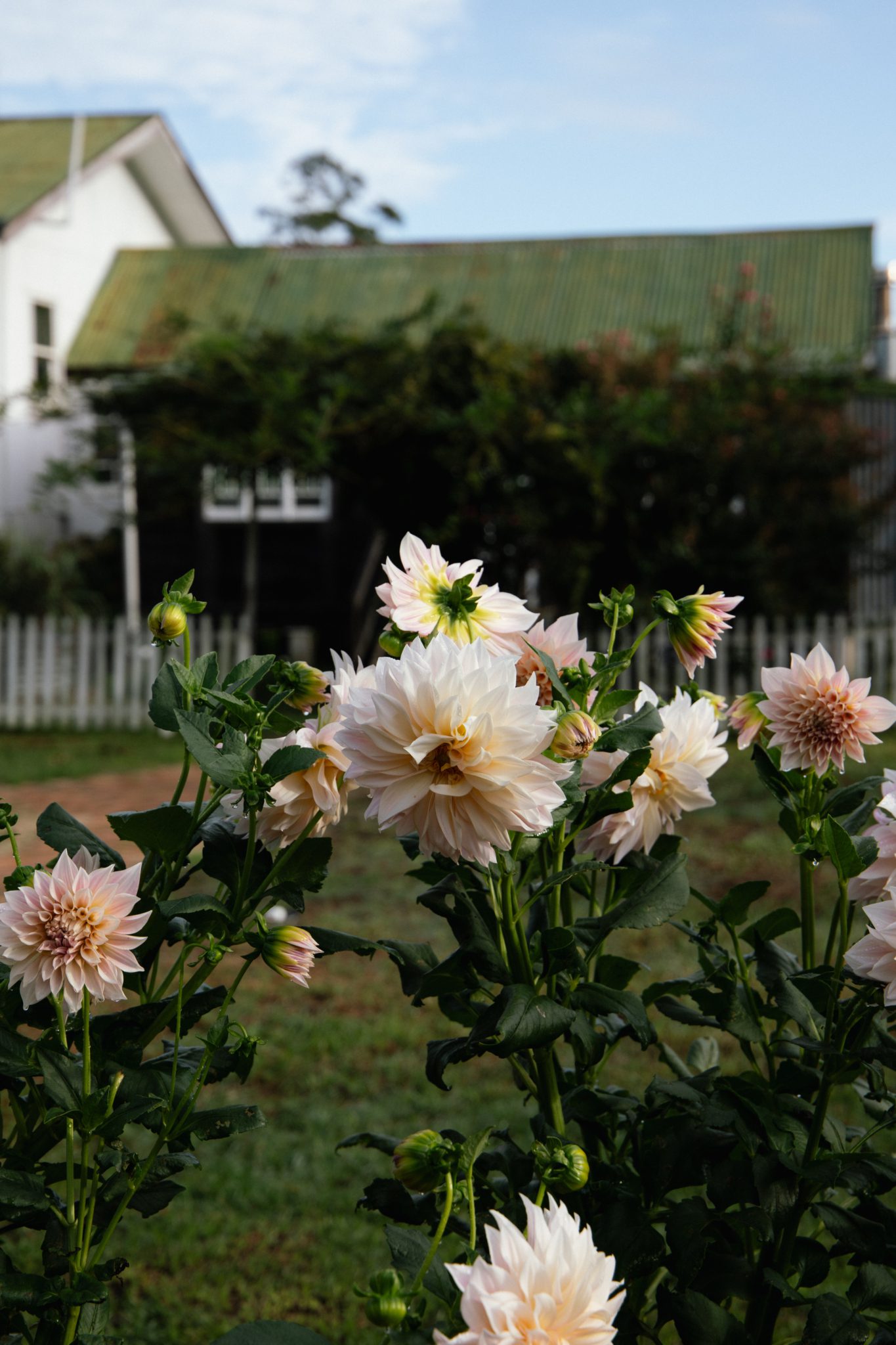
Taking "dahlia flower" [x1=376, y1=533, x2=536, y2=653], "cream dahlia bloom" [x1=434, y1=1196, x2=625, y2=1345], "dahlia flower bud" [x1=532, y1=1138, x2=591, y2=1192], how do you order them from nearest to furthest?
1. "cream dahlia bloom" [x1=434, y1=1196, x2=625, y2=1345]
2. "dahlia flower bud" [x1=532, y1=1138, x2=591, y2=1192]
3. "dahlia flower" [x1=376, y1=533, x2=536, y2=653]

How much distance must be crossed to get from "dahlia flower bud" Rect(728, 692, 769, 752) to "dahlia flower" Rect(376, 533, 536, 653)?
0.32m

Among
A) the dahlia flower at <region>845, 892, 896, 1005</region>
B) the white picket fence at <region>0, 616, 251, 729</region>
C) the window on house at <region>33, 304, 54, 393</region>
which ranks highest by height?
the window on house at <region>33, 304, 54, 393</region>

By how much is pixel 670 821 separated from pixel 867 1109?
→ 458mm

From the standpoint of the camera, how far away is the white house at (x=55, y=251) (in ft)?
52.9

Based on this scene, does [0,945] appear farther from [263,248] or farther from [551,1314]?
[263,248]

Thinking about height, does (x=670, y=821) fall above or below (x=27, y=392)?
below

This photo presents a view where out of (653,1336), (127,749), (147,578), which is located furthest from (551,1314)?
(147,578)

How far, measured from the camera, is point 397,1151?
1.14 m

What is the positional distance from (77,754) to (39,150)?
34.3ft

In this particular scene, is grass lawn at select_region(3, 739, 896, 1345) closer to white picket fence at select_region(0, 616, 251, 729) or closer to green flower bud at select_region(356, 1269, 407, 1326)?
green flower bud at select_region(356, 1269, 407, 1326)

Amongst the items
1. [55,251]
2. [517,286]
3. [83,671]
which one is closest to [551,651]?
[83,671]

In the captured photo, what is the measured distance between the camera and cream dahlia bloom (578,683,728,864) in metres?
1.50

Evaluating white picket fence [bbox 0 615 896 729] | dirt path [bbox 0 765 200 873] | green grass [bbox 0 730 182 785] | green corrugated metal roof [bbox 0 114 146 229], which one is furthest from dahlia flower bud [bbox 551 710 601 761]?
green corrugated metal roof [bbox 0 114 146 229]

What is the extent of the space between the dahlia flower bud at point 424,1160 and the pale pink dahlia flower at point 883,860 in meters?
0.47
